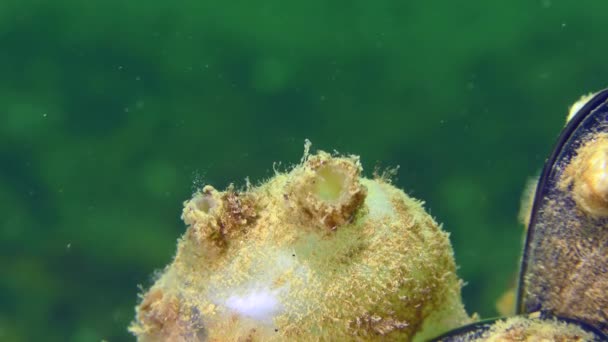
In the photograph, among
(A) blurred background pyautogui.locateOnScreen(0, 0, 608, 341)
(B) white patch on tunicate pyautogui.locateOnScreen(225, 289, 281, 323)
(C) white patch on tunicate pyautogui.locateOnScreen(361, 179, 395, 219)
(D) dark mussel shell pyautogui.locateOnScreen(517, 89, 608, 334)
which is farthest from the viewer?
(A) blurred background pyautogui.locateOnScreen(0, 0, 608, 341)

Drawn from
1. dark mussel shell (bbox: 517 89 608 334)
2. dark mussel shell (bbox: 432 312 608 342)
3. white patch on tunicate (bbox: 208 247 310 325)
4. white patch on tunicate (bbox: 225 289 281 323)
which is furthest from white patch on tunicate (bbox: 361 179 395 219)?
dark mussel shell (bbox: 517 89 608 334)

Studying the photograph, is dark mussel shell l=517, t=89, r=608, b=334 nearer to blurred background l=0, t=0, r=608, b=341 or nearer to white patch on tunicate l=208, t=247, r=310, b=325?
white patch on tunicate l=208, t=247, r=310, b=325

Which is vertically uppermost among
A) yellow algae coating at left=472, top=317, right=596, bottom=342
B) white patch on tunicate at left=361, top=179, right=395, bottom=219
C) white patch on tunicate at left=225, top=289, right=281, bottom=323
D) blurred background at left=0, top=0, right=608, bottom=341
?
blurred background at left=0, top=0, right=608, bottom=341

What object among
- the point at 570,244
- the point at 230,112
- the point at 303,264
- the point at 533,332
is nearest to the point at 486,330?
the point at 533,332

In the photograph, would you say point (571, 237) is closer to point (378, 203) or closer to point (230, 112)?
point (378, 203)

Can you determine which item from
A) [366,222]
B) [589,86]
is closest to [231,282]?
[366,222]

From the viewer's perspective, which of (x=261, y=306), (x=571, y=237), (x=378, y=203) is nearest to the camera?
(x=261, y=306)

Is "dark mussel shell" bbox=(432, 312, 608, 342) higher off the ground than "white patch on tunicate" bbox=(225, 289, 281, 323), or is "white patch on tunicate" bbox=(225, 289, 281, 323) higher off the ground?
"white patch on tunicate" bbox=(225, 289, 281, 323)

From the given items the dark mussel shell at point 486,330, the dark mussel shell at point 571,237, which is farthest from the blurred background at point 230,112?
the dark mussel shell at point 486,330
